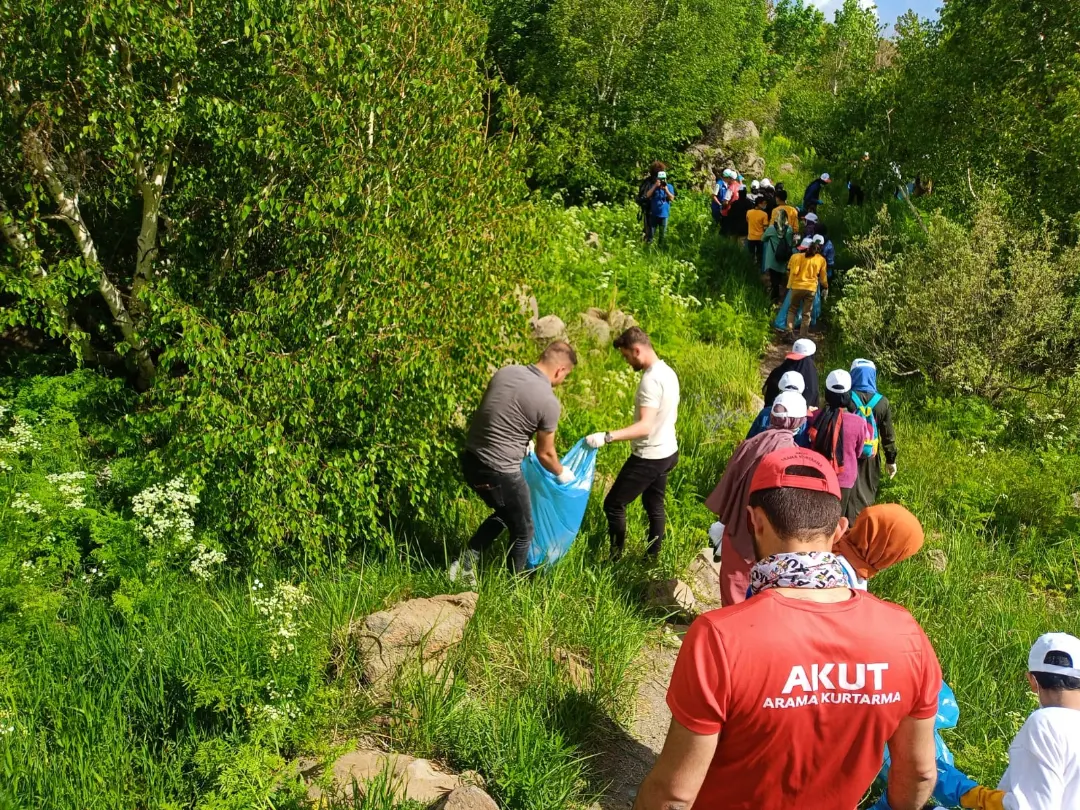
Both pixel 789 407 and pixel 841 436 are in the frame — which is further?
pixel 841 436

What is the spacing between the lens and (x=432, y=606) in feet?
15.0

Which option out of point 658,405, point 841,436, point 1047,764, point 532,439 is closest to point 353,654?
point 532,439

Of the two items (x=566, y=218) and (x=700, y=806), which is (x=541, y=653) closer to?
(x=700, y=806)

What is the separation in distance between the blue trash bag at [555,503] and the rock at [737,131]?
17.0 meters

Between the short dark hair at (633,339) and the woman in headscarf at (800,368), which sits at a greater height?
the short dark hair at (633,339)

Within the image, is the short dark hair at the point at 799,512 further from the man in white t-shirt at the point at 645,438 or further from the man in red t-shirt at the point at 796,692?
the man in white t-shirt at the point at 645,438

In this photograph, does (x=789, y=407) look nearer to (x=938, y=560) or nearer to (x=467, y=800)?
(x=938, y=560)

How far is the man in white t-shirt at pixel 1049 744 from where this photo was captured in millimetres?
2770

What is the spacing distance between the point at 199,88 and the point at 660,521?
4.20 m

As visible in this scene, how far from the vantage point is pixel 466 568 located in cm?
530

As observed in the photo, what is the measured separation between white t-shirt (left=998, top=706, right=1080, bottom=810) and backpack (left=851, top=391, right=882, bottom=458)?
290 cm

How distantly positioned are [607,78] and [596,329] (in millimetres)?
7948

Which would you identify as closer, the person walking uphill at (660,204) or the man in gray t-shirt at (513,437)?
the man in gray t-shirt at (513,437)

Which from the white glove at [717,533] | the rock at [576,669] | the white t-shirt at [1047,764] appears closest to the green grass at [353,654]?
the rock at [576,669]
